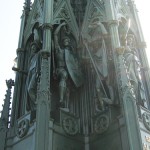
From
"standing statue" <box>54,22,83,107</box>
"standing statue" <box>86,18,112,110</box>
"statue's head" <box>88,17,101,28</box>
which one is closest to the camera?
"standing statue" <box>86,18,112,110</box>

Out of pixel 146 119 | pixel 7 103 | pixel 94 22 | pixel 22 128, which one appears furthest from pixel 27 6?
pixel 146 119

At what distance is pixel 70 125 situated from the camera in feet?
37.4

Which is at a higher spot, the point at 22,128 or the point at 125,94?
the point at 125,94

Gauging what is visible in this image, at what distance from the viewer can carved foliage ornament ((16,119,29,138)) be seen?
11312 millimetres

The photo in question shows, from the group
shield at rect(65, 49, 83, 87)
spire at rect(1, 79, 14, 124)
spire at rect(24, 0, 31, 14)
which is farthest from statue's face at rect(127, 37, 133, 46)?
spire at rect(24, 0, 31, 14)

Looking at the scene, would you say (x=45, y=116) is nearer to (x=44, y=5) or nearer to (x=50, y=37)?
(x=50, y=37)

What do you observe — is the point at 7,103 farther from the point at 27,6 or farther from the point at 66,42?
the point at 27,6

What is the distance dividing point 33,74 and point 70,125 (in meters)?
2.37

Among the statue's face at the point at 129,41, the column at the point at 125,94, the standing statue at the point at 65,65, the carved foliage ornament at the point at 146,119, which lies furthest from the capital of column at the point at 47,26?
the carved foliage ornament at the point at 146,119

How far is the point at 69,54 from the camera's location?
42.5ft

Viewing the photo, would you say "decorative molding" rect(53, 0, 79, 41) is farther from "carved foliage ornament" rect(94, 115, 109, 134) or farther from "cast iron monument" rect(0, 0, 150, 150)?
"carved foliage ornament" rect(94, 115, 109, 134)

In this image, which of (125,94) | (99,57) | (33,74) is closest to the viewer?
(125,94)

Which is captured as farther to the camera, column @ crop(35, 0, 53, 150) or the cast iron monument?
the cast iron monument

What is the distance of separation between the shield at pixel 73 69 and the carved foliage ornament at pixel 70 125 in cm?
148
